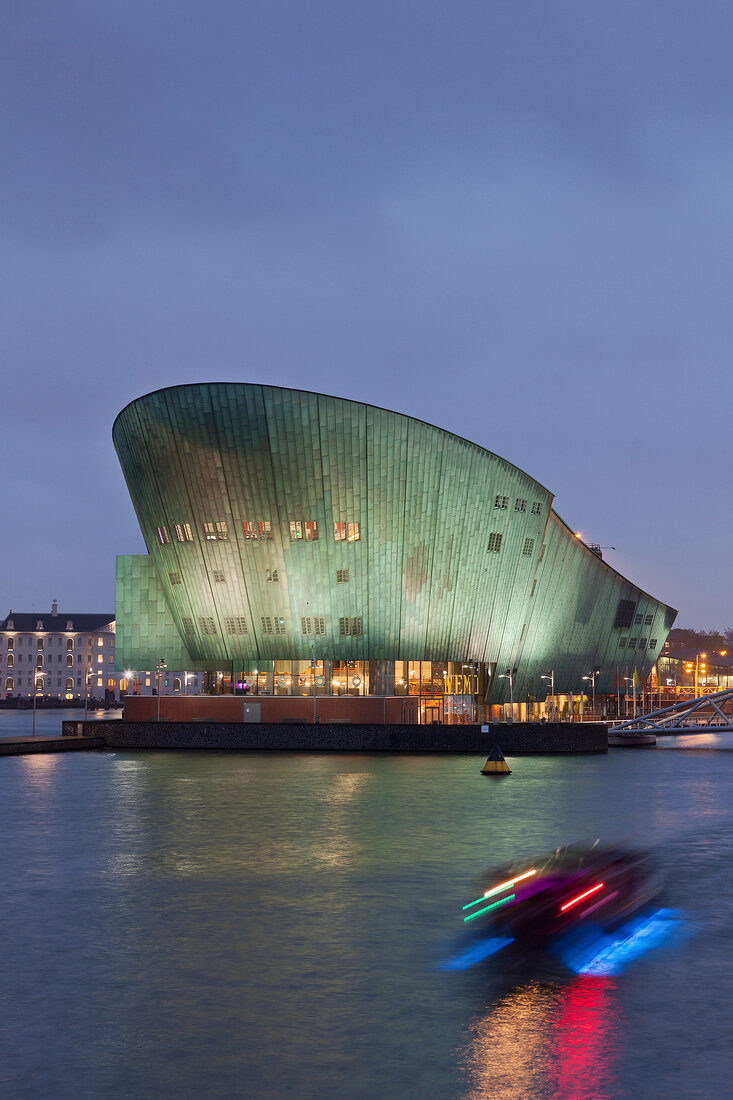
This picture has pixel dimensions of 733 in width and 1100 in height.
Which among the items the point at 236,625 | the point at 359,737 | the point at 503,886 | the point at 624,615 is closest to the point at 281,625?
the point at 236,625

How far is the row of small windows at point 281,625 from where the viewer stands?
238ft

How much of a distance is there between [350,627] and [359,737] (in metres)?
7.68

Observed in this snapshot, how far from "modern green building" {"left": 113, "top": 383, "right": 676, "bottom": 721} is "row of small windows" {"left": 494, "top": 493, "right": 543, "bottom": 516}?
0.10m

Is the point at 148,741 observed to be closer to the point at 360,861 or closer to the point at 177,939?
the point at 360,861

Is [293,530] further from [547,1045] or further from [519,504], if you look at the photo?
[547,1045]

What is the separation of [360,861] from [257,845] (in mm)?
3639

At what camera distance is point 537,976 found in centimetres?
1400

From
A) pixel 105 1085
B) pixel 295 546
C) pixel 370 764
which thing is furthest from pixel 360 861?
pixel 295 546

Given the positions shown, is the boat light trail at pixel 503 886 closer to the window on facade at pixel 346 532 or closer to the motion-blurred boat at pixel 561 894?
the motion-blurred boat at pixel 561 894

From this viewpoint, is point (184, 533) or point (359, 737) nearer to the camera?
point (359, 737)

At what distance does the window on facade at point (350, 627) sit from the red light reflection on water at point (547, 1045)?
5894 centimetres

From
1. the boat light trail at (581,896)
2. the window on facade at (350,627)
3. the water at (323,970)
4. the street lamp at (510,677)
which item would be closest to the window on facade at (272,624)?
the window on facade at (350,627)

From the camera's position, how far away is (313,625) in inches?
2879

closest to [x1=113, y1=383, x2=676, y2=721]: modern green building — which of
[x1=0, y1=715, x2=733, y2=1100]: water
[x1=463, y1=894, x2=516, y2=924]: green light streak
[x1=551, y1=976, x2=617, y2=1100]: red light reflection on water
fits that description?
[x1=0, y1=715, x2=733, y2=1100]: water
